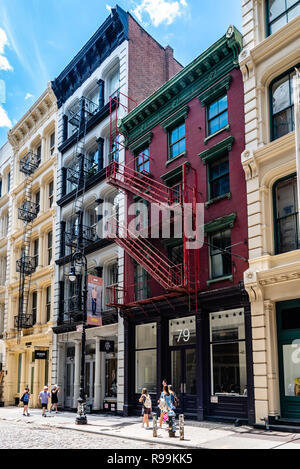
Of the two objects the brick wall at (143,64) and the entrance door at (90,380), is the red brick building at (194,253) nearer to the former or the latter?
the brick wall at (143,64)

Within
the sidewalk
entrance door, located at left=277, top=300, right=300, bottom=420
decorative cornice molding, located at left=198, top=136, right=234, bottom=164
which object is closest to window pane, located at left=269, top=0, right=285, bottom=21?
decorative cornice molding, located at left=198, top=136, right=234, bottom=164

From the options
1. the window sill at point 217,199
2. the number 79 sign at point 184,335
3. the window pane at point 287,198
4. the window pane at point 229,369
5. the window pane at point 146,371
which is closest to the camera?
the window pane at point 287,198

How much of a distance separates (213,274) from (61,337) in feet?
44.0

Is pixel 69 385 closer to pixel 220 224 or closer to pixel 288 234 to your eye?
pixel 220 224

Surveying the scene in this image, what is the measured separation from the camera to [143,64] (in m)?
27.9

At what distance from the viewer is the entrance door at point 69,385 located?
91.7ft

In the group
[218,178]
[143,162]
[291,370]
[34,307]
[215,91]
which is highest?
[215,91]

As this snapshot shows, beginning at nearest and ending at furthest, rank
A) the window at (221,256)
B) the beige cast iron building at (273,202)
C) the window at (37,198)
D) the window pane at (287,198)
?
the beige cast iron building at (273,202)
the window pane at (287,198)
the window at (221,256)
the window at (37,198)

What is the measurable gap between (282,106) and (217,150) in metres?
3.18

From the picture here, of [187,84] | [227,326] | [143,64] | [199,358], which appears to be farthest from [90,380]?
[143,64]

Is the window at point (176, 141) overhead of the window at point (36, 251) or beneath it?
overhead

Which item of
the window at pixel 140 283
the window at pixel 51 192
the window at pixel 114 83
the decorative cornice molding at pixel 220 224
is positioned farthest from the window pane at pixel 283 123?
the window at pixel 51 192

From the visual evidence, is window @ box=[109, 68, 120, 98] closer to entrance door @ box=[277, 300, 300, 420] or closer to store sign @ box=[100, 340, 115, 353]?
store sign @ box=[100, 340, 115, 353]

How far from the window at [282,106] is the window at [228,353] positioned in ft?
22.4
